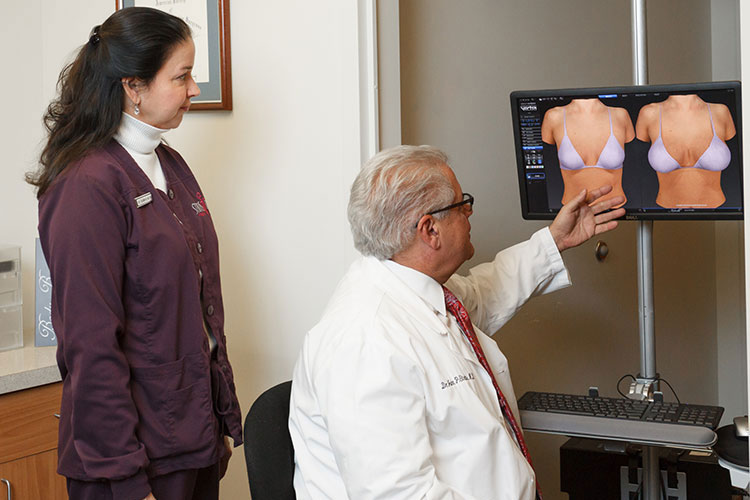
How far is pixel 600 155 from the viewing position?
71.2 inches

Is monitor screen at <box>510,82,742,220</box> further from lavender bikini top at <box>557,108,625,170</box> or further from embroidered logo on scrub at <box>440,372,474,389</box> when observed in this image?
embroidered logo on scrub at <box>440,372,474,389</box>

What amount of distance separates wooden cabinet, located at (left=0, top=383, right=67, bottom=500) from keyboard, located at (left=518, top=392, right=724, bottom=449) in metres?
1.10

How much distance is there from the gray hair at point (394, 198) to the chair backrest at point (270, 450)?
0.34m

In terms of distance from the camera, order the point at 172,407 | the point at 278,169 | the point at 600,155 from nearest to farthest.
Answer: the point at 172,407, the point at 600,155, the point at 278,169

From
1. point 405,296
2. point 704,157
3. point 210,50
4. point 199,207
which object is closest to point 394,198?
point 405,296

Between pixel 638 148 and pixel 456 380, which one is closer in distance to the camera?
pixel 456 380

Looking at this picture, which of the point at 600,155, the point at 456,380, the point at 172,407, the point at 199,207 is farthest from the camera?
the point at 600,155

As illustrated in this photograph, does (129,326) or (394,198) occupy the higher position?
(394,198)

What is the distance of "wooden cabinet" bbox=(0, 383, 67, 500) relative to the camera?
1.83 metres

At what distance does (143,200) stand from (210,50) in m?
0.72

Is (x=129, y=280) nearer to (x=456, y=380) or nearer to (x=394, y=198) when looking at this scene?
(x=394, y=198)

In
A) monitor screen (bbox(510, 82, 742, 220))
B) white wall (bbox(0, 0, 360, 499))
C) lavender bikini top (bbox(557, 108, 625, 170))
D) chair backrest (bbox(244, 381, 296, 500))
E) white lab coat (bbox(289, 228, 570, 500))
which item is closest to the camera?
white lab coat (bbox(289, 228, 570, 500))

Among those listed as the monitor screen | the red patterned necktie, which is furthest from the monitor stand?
the red patterned necktie

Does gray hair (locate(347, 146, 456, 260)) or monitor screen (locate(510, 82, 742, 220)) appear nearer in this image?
gray hair (locate(347, 146, 456, 260))
